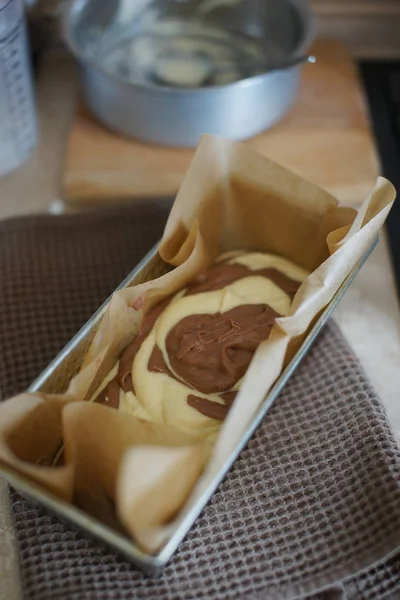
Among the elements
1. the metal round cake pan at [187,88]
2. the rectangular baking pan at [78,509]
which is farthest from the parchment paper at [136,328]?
the metal round cake pan at [187,88]

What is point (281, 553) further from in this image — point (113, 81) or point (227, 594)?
point (113, 81)

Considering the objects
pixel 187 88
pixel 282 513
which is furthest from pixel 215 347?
pixel 187 88

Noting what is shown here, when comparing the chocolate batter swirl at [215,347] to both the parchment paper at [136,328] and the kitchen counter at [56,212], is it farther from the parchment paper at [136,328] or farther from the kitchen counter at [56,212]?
the kitchen counter at [56,212]

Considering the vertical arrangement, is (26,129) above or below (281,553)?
above

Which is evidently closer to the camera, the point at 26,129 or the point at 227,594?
the point at 227,594

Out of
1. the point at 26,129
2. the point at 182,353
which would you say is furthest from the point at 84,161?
the point at 182,353

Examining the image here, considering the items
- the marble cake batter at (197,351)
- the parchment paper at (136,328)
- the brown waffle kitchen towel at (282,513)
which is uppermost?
the parchment paper at (136,328)

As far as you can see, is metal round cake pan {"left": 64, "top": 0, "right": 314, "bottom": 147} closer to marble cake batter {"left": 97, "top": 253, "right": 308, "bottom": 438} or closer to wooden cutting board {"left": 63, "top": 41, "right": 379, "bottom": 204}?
wooden cutting board {"left": 63, "top": 41, "right": 379, "bottom": 204}
